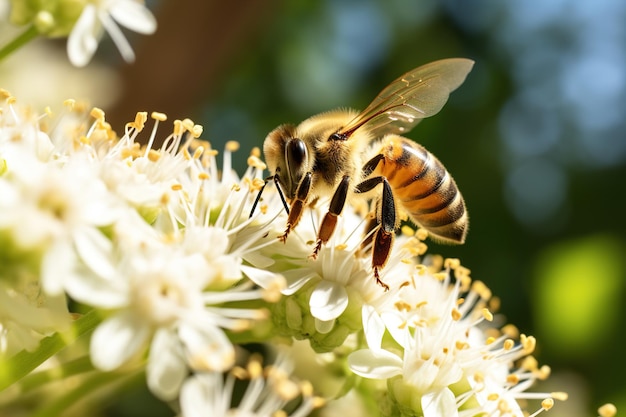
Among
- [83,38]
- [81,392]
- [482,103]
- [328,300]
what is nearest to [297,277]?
[328,300]

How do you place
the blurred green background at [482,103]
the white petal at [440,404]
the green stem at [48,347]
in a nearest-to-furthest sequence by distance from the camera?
the green stem at [48,347], the white petal at [440,404], the blurred green background at [482,103]

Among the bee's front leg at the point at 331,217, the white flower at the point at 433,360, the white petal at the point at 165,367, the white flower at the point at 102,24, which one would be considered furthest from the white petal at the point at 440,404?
the white flower at the point at 102,24

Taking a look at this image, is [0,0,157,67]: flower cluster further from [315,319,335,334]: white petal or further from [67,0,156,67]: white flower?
[315,319,335,334]: white petal

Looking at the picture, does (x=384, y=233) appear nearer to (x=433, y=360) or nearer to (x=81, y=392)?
(x=433, y=360)

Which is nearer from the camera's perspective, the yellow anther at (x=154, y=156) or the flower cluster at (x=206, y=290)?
the flower cluster at (x=206, y=290)

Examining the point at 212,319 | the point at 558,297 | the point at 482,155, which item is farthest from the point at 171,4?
the point at 212,319

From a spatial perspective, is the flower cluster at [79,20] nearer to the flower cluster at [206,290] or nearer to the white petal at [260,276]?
the flower cluster at [206,290]

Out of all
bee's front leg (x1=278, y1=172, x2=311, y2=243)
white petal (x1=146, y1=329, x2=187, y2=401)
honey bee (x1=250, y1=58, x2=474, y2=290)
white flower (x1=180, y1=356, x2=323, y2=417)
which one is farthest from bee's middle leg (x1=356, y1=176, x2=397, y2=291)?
white petal (x1=146, y1=329, x2=187, y2=401)

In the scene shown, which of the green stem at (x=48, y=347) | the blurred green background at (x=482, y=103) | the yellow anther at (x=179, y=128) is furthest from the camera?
the blurred green background at (x=482, y=103)
